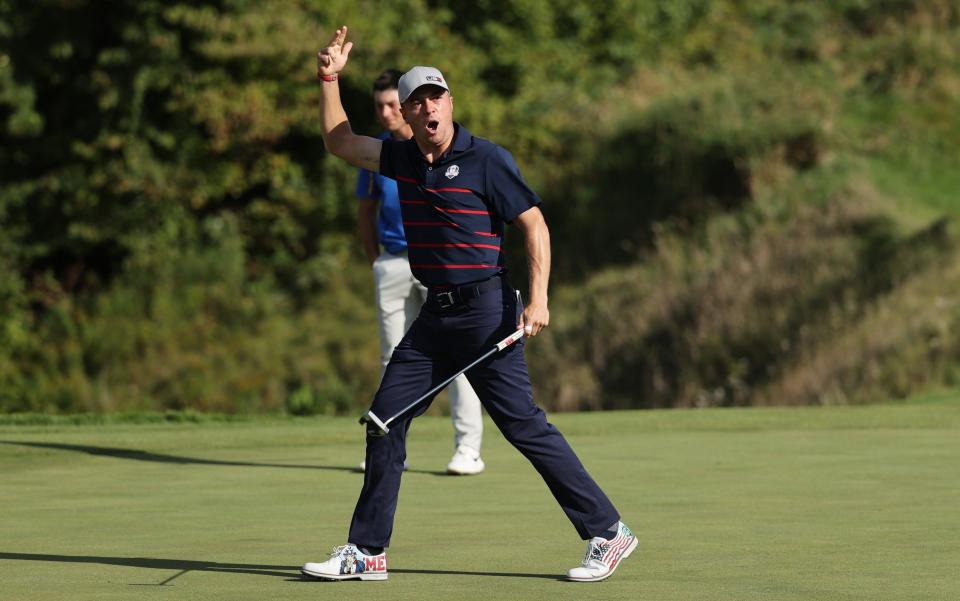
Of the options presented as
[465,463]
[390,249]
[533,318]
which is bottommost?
[465,463]

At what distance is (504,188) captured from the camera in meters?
6.45

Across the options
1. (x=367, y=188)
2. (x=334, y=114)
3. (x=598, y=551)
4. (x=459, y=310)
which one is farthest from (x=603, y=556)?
(x=367, y=188)

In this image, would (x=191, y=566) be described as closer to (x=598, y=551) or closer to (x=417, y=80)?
(x=598, y=551)

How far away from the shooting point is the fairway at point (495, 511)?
6.08 metres

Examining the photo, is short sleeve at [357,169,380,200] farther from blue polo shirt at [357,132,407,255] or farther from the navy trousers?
the navy trousers

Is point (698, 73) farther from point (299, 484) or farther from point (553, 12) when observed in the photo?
point (299, 484)

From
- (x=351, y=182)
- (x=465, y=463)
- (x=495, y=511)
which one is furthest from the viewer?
(x=351, y=182)

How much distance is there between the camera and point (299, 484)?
31.0 feet

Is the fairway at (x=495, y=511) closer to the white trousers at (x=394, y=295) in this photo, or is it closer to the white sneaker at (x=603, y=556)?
the white sneaker at (x=603, y=556)

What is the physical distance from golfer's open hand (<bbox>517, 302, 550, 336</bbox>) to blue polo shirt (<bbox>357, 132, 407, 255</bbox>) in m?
3.90

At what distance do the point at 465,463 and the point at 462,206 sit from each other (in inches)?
140

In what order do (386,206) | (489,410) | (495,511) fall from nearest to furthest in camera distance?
(489,410)
(495,511)
(386,206)

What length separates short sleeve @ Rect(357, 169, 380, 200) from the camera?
10273 mm

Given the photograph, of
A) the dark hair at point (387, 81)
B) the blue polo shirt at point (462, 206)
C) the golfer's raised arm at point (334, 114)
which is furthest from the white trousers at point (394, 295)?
the blue polo shirt at point (462, 206)
